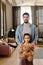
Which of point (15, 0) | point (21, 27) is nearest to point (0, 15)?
point (15, 0)

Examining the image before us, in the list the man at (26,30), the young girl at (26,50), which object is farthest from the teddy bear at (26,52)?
the man at (26,30)

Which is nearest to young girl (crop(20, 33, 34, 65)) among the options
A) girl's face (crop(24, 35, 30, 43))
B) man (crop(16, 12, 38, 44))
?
girl's face (crop(24, 35, 30, 43))

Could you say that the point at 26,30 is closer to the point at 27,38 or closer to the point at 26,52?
the point at 27,38

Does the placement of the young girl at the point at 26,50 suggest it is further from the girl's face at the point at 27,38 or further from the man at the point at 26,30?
the man at the point at 26,30

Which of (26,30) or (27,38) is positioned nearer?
(27,38)

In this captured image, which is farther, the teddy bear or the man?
the man

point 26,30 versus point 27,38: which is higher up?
point 26,30

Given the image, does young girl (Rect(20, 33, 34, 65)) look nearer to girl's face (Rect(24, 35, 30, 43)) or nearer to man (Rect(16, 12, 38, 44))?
girl's face (Rect(24, 35, 30, 43))

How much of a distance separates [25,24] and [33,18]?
12956 millimetres

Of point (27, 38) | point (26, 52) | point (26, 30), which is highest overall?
point (26, 30)

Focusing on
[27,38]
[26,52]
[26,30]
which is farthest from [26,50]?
[26,30]

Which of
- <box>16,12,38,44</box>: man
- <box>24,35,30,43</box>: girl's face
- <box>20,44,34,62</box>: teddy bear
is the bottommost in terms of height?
<box>20,44,34,62</box>: teddy bear

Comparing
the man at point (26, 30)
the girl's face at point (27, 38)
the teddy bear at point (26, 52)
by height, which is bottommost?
the teddy bear at point (26, 52)

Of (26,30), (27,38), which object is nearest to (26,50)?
(27,38)
